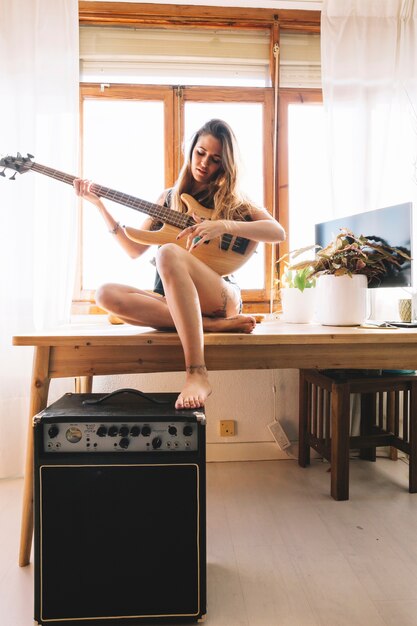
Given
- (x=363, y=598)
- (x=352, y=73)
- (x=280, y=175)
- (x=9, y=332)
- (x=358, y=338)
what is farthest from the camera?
(x=280, y=175)

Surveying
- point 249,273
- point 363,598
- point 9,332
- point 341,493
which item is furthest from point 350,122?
point 363,598

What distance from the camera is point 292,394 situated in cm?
253

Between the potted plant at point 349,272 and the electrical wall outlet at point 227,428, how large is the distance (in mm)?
745

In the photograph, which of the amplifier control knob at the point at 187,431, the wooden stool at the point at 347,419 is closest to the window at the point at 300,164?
the wooden stool at the point at 347,419

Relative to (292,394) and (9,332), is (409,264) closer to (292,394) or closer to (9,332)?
(292,394)

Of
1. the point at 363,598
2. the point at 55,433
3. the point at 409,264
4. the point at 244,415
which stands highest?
the point at 409,264

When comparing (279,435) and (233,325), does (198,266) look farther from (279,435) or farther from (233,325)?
(279,435)

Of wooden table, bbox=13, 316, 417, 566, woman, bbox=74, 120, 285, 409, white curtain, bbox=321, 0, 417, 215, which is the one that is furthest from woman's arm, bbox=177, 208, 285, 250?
white curtain, bbox=321, 0, 417, 215

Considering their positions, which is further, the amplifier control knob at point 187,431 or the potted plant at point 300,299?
the potted plant at point 300,299

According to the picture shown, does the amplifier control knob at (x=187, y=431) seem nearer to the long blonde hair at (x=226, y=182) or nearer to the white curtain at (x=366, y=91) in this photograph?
the long blonde hair at (x=226, y=182)

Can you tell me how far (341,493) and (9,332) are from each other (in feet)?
5.11

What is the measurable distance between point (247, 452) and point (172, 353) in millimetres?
1097

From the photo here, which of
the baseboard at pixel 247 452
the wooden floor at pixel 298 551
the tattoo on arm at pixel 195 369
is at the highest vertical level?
the tattoo on arm at pixel 195 369

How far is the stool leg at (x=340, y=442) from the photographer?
77.2 inches
